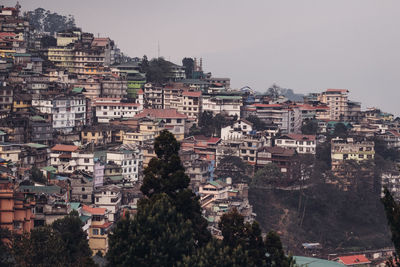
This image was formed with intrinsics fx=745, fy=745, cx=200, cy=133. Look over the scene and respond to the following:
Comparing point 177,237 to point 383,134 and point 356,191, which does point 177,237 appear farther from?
point 383,134

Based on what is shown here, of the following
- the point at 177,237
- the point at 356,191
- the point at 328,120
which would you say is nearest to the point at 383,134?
the point at 328,120

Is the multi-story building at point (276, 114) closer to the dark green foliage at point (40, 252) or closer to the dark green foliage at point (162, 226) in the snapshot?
the dark green foliage at point (40, 252)

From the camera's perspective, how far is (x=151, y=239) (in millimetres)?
18891

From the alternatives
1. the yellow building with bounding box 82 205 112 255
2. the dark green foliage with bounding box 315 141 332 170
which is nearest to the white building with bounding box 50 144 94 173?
the yellow building with bounding box 82 205 112 255

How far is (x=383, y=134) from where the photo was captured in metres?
58.4

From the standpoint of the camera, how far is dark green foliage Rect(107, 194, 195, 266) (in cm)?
1858

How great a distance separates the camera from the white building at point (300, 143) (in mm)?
53047

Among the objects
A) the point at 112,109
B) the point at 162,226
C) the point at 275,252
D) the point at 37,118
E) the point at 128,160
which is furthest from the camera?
the point at 112,109

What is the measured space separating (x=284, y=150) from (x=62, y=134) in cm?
1490

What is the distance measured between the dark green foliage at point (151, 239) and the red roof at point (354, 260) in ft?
79.5

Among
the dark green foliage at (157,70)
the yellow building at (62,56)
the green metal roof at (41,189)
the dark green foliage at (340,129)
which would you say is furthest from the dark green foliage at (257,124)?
the green metal roof at (41,189)

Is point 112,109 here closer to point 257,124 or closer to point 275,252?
point 257,124

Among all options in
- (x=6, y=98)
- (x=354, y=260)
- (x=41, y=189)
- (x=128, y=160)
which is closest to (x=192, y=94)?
(x=128, y=160)

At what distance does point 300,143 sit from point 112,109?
45.0 ft
